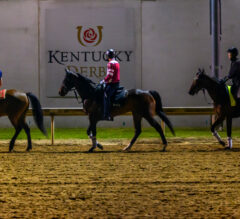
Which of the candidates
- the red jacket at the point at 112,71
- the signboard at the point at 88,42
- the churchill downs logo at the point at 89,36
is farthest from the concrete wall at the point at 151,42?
the red jacket at the point at 112,71

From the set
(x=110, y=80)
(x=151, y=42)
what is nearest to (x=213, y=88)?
(x=110, y=80)

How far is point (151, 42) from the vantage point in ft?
75.5

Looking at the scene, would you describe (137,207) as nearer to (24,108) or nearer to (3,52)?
(24,108)

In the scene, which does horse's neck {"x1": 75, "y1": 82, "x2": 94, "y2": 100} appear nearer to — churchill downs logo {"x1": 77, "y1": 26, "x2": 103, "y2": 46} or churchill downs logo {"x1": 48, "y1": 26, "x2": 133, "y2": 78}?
churchill downs logo {"x1": 48, "y1": 26, "x2": 133, "y2": 78}

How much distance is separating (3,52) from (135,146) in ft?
35.2

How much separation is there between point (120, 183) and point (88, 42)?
15.6 m

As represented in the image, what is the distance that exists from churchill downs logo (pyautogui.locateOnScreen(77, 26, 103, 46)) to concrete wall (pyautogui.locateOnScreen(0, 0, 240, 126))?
965 mm

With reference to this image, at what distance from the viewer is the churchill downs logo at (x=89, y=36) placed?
23.1 metres

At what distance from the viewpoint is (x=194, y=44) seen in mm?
22984

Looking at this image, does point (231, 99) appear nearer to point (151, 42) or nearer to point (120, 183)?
point (120, 183)

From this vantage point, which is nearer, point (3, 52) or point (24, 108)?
point (24, 108)

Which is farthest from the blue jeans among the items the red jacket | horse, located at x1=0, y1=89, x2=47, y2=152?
horse, located at x1=0, y1=89, x2=47, y2=152

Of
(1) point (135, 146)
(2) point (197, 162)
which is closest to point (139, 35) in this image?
(1) point (135, 146)

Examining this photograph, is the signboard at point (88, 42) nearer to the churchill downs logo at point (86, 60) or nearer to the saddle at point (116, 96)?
the churchill downs logo at point (86, 60)
